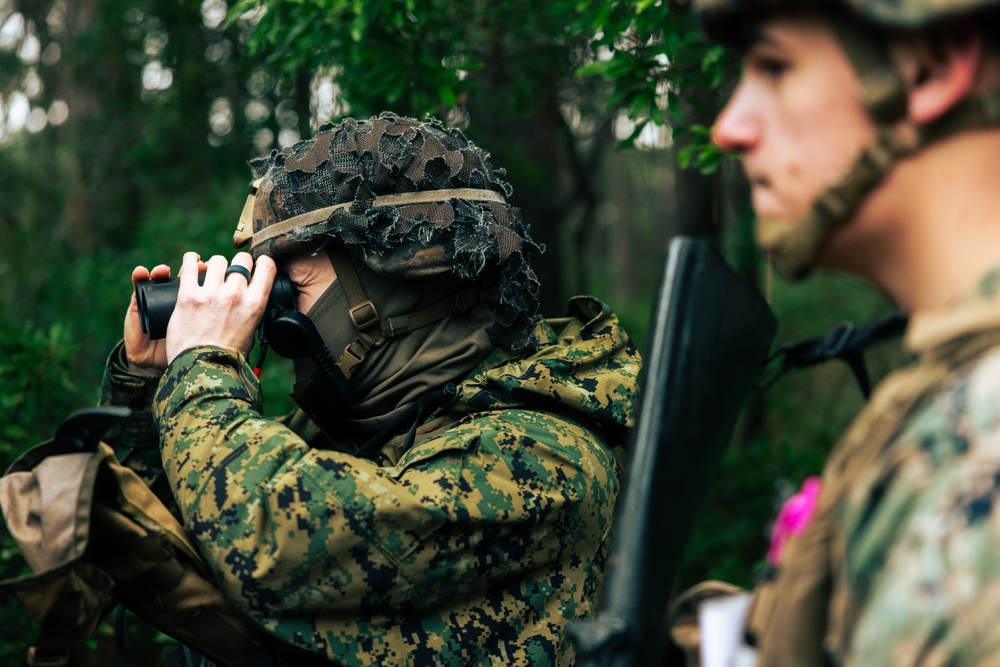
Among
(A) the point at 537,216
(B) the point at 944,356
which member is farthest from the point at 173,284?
(A) the point at 537,216

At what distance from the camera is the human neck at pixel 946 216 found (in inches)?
45.3

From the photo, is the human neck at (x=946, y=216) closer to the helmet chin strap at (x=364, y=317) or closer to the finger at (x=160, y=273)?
the helmet chin strap at (x=364, y=317)

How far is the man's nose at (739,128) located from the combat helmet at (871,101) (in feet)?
0.36

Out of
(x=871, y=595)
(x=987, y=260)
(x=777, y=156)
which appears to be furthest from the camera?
(x=777, y=156)

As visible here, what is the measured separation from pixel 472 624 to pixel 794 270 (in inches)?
51.9

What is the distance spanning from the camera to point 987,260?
1.14 metres

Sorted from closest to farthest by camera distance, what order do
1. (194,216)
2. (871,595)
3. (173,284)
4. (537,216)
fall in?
(871,595) → (173,284) → (537,216) → (194,216)

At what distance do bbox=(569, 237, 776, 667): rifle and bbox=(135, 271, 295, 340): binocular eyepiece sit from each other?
1325mm

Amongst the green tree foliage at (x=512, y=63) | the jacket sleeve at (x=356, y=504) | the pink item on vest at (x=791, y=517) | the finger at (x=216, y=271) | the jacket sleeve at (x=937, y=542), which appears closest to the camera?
the jacket sleeve at (x=937, y=542)

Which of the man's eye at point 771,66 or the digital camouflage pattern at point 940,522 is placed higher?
the man's eye at point 771,66

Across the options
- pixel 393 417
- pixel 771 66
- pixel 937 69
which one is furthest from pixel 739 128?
pixel 393 417

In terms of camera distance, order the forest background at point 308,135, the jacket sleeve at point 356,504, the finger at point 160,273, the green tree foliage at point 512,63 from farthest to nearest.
Result: the forest background at point 308,135, the green tree foliage at point 512,63, the finger at point 160,273, the jacket sleeve at point 356,504

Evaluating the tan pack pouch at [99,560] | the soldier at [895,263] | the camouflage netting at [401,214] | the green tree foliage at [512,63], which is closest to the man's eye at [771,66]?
the soldier at [895,263]

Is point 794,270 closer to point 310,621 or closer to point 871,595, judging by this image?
point 871,595
